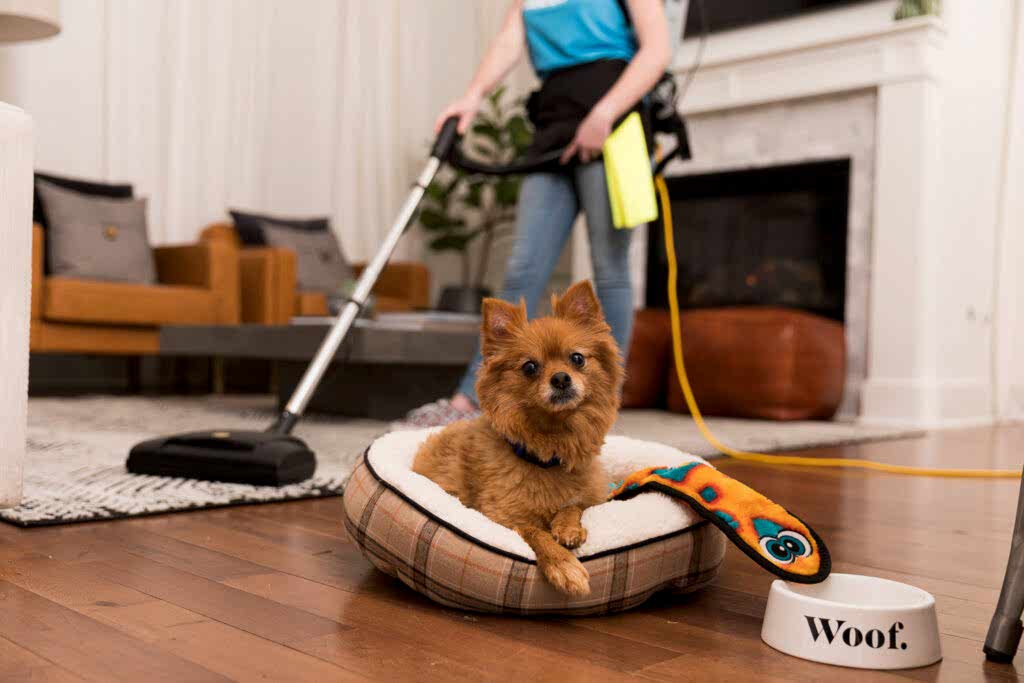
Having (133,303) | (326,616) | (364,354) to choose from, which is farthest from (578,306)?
(133,303)

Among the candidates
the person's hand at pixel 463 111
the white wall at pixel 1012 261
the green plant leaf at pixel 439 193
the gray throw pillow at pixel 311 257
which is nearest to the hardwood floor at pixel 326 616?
the person's hand at pixel 463 111

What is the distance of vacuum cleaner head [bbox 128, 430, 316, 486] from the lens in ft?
6.04

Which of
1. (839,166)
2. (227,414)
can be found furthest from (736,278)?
(227,414)

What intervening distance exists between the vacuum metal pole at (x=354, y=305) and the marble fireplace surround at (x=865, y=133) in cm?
277

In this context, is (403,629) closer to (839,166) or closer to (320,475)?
(320,475)

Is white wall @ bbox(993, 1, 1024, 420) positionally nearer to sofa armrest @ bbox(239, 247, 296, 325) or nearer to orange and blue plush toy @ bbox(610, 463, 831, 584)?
sofa armrest @ bbox(239, 247, 296, 325)

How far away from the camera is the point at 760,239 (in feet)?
15.7

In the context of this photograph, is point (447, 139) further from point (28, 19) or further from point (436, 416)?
point (28, 19)

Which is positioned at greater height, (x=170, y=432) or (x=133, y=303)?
(x=133, y=303)

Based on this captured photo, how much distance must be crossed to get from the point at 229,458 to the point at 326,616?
0.88m

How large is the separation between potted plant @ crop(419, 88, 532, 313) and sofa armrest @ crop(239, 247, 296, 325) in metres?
0.86

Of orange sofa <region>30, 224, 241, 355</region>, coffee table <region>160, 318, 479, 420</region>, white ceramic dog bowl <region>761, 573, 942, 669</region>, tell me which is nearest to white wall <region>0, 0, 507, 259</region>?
orange sofa <region>30, 224, 241, 355</region>

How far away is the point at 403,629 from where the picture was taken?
102 centimetres

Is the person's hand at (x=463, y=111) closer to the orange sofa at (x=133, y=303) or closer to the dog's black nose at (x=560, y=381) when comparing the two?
the dog's black nose at (x=560, y=381)
